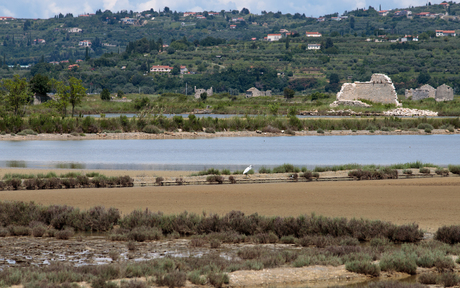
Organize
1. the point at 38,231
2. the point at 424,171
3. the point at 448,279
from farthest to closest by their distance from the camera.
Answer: the point at 424,171 → the point at 38,231 → the point at 448,279

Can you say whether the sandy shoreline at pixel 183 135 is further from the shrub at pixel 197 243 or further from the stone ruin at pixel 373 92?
the shrub at pixel 197 243

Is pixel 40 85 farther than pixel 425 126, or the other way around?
pixel 40 85

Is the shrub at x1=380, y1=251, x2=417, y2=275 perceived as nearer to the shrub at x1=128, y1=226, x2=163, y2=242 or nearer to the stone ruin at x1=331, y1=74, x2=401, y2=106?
the shrub at x1=128, y1=226, x2=163, y2=242

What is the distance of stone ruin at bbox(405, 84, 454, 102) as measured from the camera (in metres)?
73.6

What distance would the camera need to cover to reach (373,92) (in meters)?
65.6

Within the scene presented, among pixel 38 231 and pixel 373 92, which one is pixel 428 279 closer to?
pixel 38 231

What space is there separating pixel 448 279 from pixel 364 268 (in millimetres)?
1122

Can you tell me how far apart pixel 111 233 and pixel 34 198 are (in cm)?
443

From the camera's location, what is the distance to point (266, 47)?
601 ft

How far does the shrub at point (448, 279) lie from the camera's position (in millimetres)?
7301

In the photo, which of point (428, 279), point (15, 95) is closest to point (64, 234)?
point (428, 279)

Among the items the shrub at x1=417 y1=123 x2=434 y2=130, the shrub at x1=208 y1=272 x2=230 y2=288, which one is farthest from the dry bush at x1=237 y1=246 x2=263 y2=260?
the shrub at x1=417 y1=123 x2=434 y2=130

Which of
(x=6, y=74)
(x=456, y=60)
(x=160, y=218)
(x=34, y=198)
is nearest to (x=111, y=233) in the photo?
(x=160, y=218)

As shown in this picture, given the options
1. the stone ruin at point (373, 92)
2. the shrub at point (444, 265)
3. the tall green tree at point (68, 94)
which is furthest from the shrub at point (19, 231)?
the stone ruin at point (373, 92)
